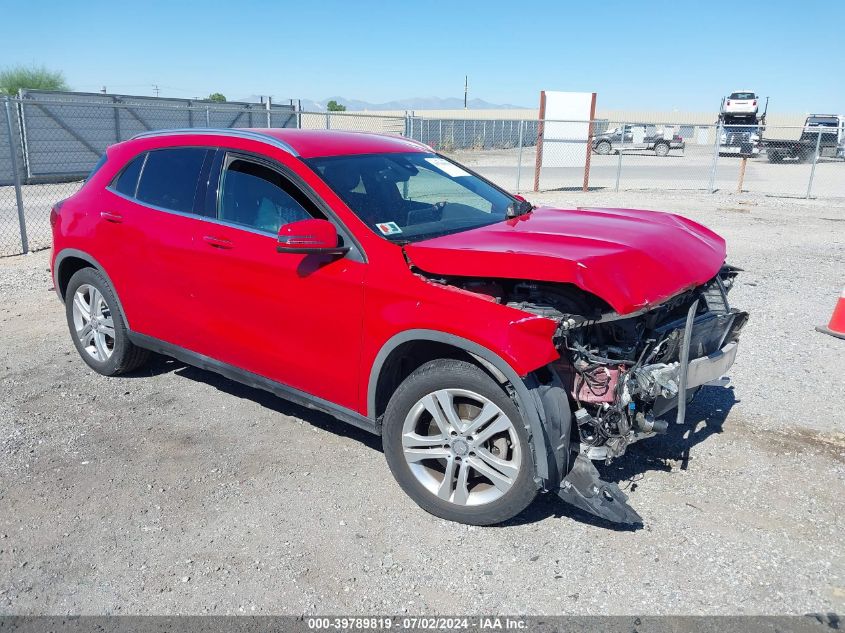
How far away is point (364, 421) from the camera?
3.76 meters

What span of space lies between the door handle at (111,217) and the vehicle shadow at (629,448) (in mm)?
1254

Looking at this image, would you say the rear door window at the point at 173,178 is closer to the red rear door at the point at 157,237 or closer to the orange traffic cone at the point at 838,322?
the red rear door at the point at 157,237

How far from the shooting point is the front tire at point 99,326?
198 inches

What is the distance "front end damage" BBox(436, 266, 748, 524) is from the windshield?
694mm

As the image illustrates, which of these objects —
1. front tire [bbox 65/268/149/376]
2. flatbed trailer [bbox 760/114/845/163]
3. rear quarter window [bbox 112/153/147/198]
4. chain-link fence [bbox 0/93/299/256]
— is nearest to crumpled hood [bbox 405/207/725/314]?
rear quarter window [bbox 112/153/147/198]

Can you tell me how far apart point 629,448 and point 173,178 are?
3.39 meters

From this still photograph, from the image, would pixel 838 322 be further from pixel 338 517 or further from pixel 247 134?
pixel 247 134

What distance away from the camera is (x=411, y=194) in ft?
14.0

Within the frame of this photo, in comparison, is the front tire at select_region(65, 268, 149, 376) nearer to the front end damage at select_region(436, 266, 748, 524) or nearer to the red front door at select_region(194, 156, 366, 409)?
the red front door at select_region(194, 156, 366, 409)

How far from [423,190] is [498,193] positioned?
74cm

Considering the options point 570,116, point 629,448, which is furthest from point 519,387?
point 570,116

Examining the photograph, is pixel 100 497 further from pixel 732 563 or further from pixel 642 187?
pixel 642 187

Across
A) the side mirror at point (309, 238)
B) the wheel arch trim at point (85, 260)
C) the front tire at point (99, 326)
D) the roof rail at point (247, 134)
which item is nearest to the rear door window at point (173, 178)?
the roof rail at point (247, 134)

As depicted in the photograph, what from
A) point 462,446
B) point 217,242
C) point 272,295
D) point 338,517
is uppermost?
point 217,242
